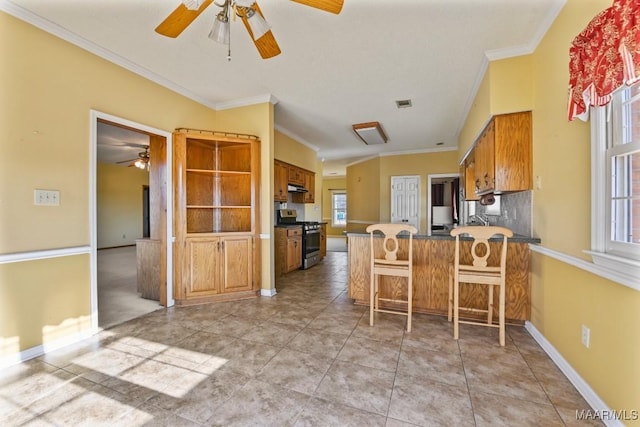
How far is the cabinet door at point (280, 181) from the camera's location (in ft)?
16.5

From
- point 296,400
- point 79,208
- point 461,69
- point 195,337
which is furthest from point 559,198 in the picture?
point 79,208

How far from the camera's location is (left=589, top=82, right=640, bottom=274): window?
1380mm

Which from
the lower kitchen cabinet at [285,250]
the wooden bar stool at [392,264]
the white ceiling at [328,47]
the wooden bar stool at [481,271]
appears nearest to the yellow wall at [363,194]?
the lower kitchen cabinet at [285,250]

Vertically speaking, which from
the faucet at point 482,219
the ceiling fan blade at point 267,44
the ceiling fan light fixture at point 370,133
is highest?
the ceiling fan light fixture at point 370,133

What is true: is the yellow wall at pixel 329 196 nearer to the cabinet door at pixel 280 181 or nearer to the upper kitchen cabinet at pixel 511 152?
the cabinet door at pixel 280 181

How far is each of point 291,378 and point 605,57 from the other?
8.59 ft

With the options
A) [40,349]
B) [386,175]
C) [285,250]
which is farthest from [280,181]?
[40,349]

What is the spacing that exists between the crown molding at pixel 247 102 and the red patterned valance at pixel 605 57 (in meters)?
3.13

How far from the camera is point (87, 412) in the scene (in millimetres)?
1549

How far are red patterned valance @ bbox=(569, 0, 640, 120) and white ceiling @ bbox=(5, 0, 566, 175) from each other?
803 millimetres

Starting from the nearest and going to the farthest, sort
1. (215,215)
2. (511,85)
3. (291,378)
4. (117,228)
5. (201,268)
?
(291,378) < (511,85) < (201,268) < (215,215) < (117,228)

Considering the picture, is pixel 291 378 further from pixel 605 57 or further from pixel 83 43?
pixel 83 43

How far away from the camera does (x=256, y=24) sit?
65.9 inches

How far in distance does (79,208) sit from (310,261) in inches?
156
